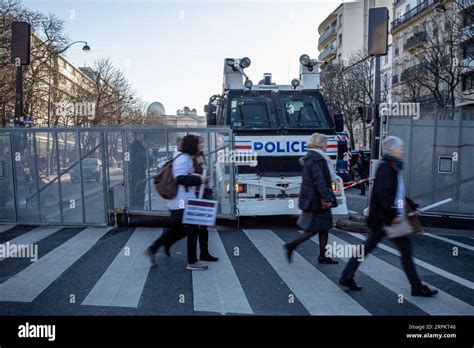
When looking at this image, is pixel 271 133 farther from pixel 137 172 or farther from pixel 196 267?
pixel 196 267

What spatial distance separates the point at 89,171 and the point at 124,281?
4.60 meters

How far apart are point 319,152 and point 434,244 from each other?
3.78m

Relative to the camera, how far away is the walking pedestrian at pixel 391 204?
4.90 m

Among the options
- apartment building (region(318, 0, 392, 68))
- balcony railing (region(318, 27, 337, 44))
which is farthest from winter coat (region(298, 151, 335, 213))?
balcony railing (region(318, 27, 337, 44))

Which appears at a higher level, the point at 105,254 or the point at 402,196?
the point at 402,196

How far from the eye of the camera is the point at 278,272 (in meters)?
6.09

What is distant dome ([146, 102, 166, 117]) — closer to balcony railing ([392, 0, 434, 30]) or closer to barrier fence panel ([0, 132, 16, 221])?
balcony railing ([392, 0, 434, 30])

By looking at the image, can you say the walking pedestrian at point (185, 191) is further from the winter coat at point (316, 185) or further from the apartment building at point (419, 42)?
the apartment building at point (419, 42)

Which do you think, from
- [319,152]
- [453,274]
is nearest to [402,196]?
[319,152]

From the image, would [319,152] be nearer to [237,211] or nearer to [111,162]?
[237,211]

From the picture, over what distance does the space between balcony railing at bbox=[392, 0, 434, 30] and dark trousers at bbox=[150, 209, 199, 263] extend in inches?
1662

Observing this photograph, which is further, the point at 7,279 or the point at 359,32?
the point at 359,32
